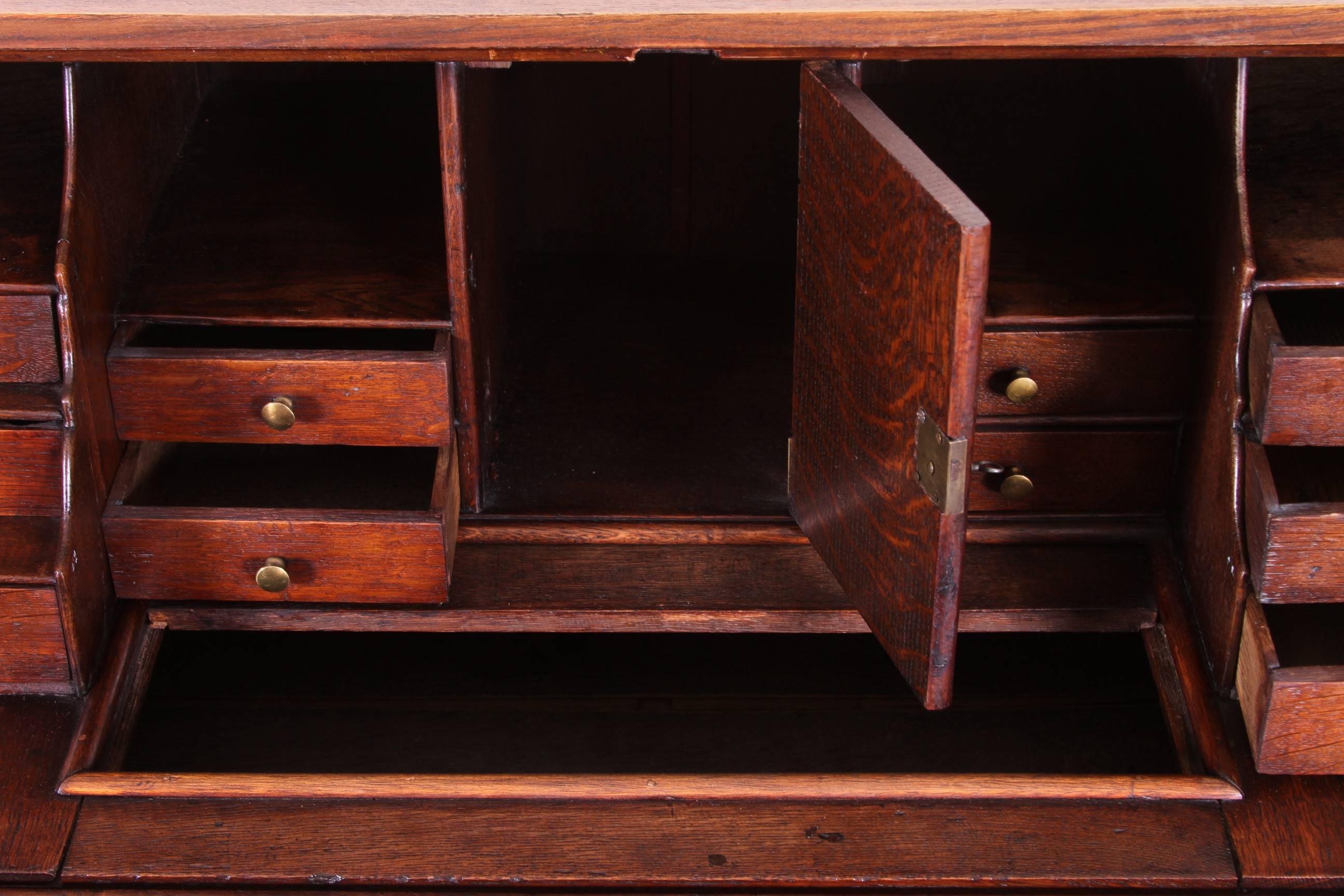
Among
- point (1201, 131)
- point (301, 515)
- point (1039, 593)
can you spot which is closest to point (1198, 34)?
point (1201, 131)

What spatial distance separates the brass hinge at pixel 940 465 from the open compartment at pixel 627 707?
52 centimetres

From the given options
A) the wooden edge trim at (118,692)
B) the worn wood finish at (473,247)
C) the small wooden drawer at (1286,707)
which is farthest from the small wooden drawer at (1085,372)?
the wooden edge trim at (118,692)

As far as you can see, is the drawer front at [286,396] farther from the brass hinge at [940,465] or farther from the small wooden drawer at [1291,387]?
the small wooden drawer at [1291,387]

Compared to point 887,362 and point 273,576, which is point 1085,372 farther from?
point 273,576

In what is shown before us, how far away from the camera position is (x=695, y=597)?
1646 millimetres

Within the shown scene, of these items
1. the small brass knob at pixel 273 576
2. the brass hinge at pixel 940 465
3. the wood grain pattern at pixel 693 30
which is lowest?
the small brass knob at pixel 273 576

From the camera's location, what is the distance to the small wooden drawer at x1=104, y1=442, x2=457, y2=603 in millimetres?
1553

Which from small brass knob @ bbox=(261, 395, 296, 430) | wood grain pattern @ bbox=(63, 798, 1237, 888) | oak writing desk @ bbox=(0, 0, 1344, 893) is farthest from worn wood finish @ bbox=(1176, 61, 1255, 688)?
small brass knob @ bbox=(261, 395, 296, 430)

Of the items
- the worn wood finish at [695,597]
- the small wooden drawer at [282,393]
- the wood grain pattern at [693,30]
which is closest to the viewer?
the wood grain pattern at [693,30]

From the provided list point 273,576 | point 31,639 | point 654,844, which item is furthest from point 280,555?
point 654,844

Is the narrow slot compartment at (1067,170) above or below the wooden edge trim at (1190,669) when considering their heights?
above

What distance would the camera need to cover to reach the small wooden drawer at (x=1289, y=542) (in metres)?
1.40

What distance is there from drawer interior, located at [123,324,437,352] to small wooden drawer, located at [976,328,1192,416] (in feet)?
2.17

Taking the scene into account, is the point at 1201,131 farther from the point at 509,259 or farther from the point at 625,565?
the point at 509,259
